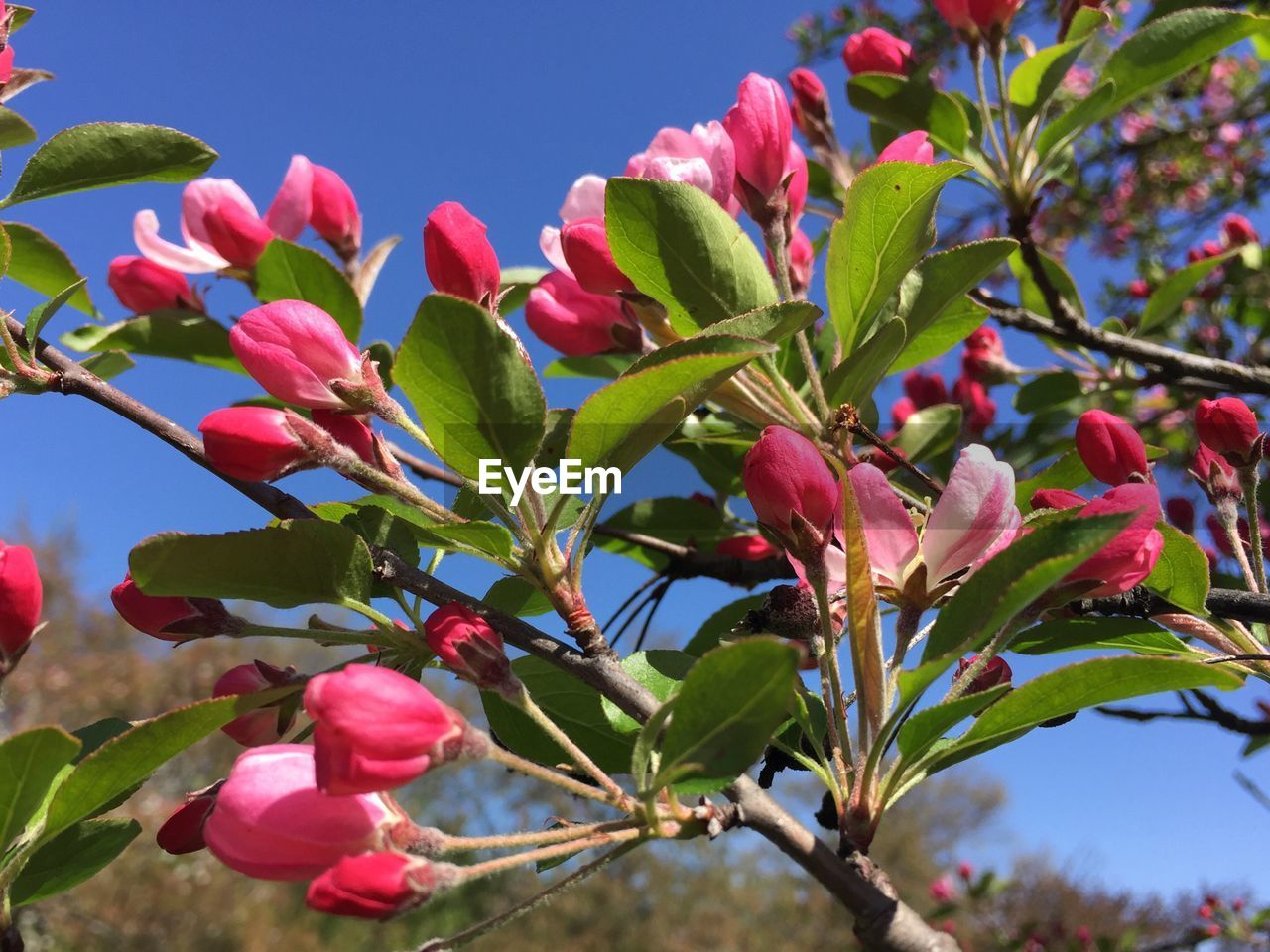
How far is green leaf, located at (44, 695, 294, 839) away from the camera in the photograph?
695mm

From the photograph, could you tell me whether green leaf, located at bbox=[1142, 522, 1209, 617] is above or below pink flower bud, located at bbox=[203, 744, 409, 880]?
above

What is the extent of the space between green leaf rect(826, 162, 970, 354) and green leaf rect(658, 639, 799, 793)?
532 mm

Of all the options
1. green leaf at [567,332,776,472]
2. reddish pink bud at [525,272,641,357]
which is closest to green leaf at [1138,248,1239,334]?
reddish pink bud at [525,272,641,357]

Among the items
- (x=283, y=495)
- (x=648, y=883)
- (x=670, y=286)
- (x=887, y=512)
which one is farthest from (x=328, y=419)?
(x=648, y=883)

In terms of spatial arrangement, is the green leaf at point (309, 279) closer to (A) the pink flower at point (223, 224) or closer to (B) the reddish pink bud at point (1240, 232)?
(A) the pink flower at point (223, 224)

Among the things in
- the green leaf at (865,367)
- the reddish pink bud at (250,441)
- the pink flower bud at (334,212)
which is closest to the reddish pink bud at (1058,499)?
the green leaf at (865,367)

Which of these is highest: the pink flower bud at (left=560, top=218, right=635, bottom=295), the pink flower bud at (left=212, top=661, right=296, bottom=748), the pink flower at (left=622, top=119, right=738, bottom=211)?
the pink flower at (left=622, top=119, right=738, bottom=211)

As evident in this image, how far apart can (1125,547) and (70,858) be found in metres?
0.96

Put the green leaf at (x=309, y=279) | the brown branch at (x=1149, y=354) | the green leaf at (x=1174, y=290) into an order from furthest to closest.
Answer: the green leaf at (x=1174, y=290) < the brown branch at (x=1149, y=354) < the green leaf at (x=309, y=279)

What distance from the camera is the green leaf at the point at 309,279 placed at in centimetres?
133

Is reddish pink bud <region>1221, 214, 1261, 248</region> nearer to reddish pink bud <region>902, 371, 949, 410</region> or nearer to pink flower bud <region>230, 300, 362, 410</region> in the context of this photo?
reddish pink bud <region>902, 371, 949, 410</region>

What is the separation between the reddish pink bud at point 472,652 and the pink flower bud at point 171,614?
11.2 inches

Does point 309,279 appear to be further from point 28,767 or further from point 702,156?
point 28,767

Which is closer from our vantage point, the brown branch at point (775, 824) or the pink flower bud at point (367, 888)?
the pink flower bud at point (367, 888)
